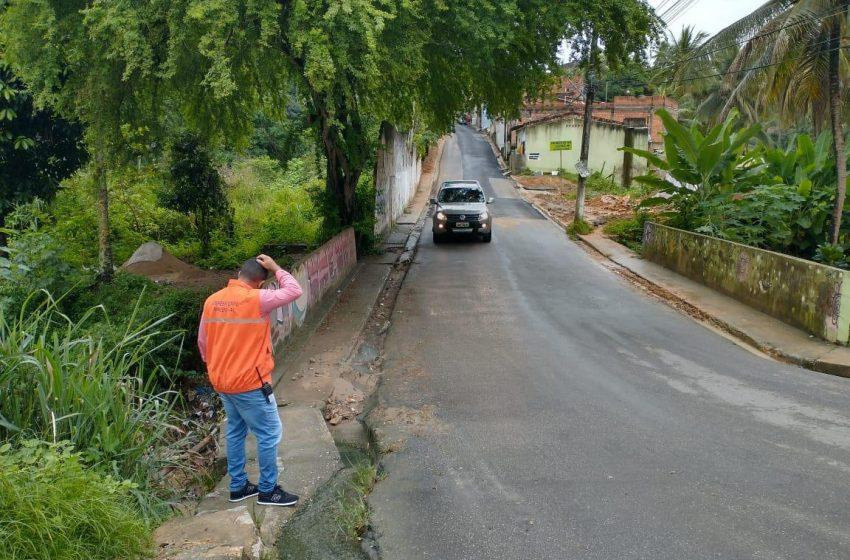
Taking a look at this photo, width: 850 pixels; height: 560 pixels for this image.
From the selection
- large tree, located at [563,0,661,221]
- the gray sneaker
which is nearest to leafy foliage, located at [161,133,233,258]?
large tree, located at [563,0,661,221]

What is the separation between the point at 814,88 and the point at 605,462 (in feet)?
38.3

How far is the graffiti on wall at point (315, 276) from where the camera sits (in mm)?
9609

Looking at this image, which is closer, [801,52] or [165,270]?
[801,52]

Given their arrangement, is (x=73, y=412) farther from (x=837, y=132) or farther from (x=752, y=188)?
(x=752, y=188)

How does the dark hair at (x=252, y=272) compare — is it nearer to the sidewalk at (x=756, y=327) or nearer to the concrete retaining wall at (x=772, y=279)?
the sidewalk at (x=756, y=327)

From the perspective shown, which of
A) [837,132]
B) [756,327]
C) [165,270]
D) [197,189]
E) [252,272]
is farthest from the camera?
[197,189]

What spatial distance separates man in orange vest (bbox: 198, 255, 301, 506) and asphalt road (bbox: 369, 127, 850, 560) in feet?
3.26

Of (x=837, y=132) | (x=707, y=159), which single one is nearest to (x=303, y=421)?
(x=837, y=132)

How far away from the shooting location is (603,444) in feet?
19.9

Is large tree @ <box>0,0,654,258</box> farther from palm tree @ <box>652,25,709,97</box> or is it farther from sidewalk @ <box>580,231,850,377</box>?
sidewalk @ <box>580,231,850,377</box>

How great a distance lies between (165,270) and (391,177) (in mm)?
10360

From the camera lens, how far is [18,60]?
10.5 m

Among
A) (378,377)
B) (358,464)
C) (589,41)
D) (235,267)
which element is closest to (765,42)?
(589,41)

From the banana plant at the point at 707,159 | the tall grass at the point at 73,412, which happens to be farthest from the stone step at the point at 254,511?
the banana plant at the point at 707,159
